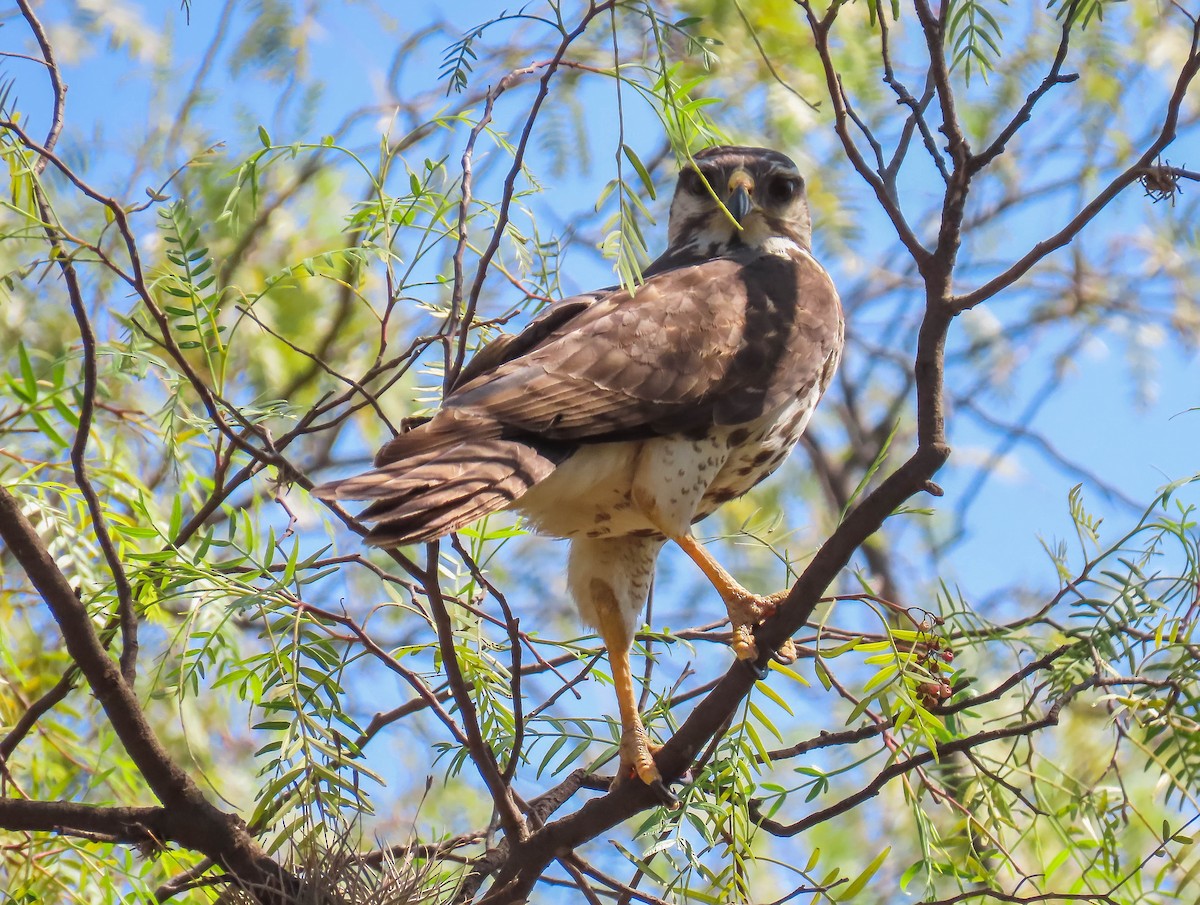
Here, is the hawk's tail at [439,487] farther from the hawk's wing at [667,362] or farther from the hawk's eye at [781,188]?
the hawk's eye at [781,188]

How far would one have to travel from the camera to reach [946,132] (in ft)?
7.88

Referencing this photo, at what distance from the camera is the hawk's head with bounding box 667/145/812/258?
4230 mm

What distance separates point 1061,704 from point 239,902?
5.46ft

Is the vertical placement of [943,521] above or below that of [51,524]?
above

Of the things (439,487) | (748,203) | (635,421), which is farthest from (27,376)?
(748,203)

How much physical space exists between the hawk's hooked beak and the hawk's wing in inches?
10.1

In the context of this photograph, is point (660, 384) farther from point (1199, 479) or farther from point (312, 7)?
point (312, 7)

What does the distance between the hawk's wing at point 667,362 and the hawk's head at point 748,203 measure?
1.23 ft

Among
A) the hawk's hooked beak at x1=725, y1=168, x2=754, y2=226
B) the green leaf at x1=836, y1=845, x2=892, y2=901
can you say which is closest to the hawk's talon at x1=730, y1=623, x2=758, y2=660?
the green leaf at x1=836, y1=845, x2=892, y2=901

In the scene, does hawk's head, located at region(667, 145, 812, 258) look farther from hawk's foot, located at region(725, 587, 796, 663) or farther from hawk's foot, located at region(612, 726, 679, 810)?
hawk's foot, located at region(612, 726, 679, 810)

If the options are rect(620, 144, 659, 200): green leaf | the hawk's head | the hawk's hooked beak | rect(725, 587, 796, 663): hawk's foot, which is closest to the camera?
rect(620, 144, 659, 200): green leaf

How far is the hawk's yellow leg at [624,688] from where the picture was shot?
3.08 m

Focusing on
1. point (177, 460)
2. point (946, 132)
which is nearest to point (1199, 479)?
point (946, 132)

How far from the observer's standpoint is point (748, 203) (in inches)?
162
